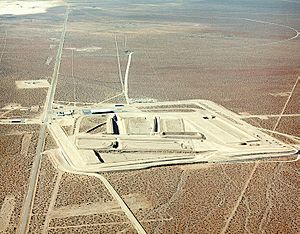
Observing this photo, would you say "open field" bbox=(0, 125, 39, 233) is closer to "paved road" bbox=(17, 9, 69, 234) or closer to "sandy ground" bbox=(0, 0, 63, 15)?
"paved road" bbox=(17, 9, 69, 234)

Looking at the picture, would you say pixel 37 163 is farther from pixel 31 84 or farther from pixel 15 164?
pixel 31 84

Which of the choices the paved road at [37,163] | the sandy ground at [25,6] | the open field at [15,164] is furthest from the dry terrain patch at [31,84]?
the sandy ground at [25,6]

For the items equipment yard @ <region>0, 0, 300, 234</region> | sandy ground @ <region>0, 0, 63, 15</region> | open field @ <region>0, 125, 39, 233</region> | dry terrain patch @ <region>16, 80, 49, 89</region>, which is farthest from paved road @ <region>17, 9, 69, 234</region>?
sandy ground @ <region>0, 0, 63, 15</region>

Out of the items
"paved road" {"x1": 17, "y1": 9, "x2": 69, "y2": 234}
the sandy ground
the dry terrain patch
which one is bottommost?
"paved road" {"x1": 17, "y1": 9, "x2": 69, "y2": 234}

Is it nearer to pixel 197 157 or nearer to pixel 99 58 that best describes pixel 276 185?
pixel 197 157

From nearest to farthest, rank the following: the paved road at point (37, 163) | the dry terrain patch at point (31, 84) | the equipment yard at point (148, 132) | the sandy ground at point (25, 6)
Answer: the paved road at point (37, 163)
the equipment yard at point (148, 132)
the dry terrain patch at point (31, 84)
the sandy ground at point (25, 6)

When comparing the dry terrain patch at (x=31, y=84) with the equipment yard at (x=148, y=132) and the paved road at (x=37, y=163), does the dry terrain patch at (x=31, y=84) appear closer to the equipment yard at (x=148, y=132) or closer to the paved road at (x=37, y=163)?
the equipment yard at (x=148, y=132)

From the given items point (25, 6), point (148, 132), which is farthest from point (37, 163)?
point (25, 6)

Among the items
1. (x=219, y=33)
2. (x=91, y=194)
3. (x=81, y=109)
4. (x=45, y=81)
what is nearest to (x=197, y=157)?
(x=91, y=194)
